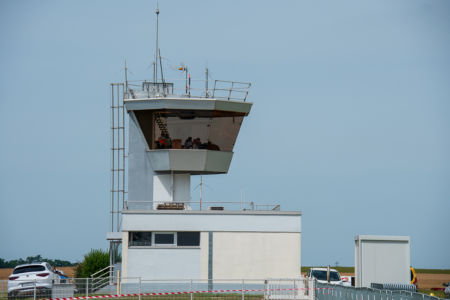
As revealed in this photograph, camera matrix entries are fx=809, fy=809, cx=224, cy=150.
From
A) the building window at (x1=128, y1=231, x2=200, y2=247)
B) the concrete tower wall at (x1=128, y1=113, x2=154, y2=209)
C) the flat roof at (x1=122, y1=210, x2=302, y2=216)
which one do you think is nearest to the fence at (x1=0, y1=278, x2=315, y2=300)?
the building window at (x1=128, y1=231, x2=200, y2=247)

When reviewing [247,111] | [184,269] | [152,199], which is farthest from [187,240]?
[247,111]

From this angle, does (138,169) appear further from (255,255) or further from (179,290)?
(179,290)

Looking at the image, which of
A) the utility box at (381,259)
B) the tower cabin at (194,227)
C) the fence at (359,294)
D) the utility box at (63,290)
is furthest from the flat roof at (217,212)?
the utility box at (381,259)

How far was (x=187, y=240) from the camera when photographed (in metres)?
37.3

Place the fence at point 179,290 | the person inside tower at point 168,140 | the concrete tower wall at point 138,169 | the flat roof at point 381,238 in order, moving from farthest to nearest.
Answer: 1. the concrete tower wall at point 138,169
2. the person inside tower at point 168,140
3. the fence at point 179,290
4. the flat roof at point 381,238

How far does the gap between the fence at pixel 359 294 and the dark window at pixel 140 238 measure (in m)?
10.0

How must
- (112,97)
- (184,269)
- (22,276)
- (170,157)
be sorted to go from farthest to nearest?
1. (112,97)
2. (170,157)
3. (184,269)
4. (22,276)

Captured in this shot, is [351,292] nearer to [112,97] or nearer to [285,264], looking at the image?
[285,264]

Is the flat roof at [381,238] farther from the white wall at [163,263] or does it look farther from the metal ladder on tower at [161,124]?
the metal ladder on tower at [161,124]

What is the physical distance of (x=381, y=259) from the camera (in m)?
22.7

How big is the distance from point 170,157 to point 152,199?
94.7 inches

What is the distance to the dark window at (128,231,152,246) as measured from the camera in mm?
37219

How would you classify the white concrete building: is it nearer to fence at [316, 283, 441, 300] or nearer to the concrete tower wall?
the concrete tower wall

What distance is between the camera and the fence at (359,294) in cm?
1670
